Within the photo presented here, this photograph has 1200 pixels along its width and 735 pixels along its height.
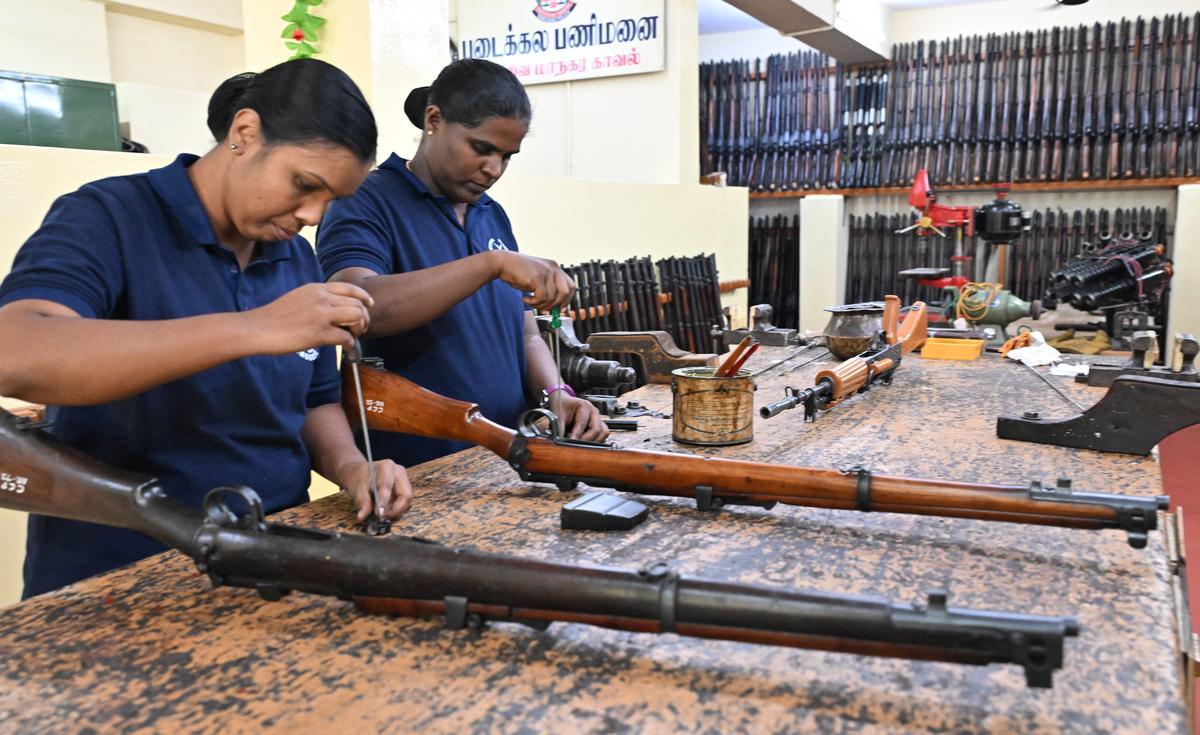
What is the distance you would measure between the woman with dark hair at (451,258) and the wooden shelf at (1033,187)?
7330mm

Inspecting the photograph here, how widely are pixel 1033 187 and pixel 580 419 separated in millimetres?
7630

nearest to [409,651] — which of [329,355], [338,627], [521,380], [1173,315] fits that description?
[338,627]

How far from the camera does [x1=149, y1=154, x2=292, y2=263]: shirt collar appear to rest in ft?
4.50

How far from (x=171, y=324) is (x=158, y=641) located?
40cm

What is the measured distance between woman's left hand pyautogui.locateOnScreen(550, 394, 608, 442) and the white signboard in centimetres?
413

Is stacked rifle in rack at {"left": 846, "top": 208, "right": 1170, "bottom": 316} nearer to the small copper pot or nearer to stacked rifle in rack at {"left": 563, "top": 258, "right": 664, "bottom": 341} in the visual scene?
stacked rifle in rack at {"left": 563, "top": 258, "right": 664, "bottom": 341}

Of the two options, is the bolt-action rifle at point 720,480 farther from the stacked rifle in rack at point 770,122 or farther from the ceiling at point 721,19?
the stacked rifle in rack at point 770,122

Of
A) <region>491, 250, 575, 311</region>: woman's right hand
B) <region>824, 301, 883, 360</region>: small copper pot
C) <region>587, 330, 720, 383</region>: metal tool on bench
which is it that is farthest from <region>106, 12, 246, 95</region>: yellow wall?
<region>491, 250, 575, 311</region>: woman's right hand

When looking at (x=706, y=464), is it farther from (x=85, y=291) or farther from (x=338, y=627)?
(x=85, y=291)

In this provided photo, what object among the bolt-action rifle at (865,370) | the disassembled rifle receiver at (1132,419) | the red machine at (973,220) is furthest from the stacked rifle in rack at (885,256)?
the disassembled rifle receiver at (1132,419)

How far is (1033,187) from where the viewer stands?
8125 mm

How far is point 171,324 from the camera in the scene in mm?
1148

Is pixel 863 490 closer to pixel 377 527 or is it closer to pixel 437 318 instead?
pixel 377 527

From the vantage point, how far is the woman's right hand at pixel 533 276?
172 centimetres
